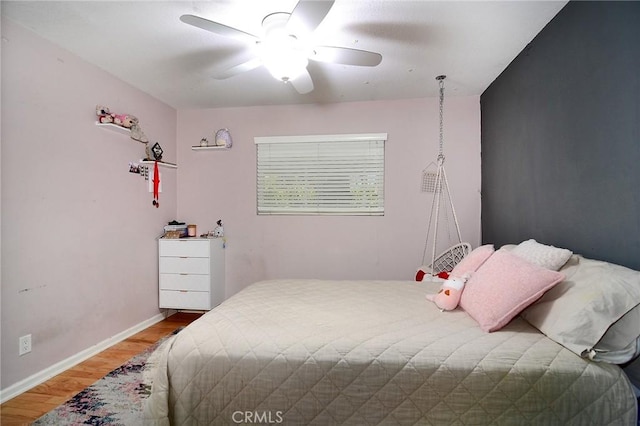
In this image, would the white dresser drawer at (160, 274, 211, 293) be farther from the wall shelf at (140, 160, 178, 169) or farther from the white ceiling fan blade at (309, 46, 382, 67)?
the white ceiling fan blade at (309, 46, 382, 67)

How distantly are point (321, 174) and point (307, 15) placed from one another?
2.01 metres

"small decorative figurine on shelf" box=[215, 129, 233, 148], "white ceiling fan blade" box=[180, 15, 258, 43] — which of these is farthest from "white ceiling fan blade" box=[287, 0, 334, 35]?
"small decorative figurine on shelf" box=[215, 129, 233, 148]

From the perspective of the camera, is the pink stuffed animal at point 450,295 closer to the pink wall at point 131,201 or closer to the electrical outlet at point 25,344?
the pink wall at point 131,201

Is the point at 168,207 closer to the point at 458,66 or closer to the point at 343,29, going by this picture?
the point at 343,29

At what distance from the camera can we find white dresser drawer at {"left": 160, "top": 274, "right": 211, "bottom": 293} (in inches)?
124

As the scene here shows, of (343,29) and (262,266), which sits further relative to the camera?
(262,266)

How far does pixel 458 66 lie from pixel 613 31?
119 centimetres

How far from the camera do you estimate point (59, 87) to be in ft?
7.26

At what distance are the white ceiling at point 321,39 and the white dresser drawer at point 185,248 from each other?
5.08 ft

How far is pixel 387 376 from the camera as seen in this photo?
118 centimetres

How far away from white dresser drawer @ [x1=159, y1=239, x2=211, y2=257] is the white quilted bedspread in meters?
1.90

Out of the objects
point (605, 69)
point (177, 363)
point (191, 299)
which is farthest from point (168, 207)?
point (605, 69)

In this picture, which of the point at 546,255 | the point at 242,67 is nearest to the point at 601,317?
the point at 546,255
